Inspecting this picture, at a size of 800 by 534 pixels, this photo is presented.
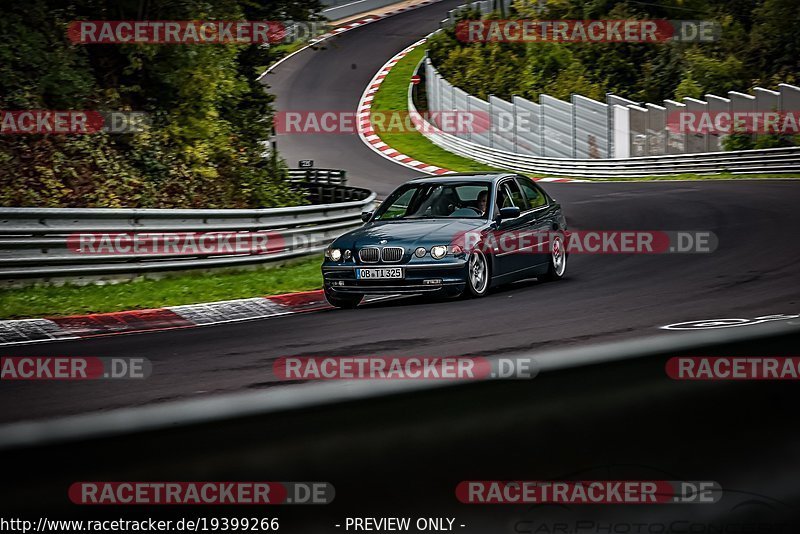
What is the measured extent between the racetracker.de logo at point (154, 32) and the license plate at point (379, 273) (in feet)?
26.2

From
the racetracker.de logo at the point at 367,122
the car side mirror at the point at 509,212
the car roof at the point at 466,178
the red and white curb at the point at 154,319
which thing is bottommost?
the red and white curb at the point at 154,319

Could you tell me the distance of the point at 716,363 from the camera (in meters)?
3.36

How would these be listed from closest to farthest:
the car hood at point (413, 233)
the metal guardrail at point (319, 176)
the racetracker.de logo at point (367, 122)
Result: 1. the car hood at point (413, 233)
2. the metal guardrail at point (319, 176)
3. the racetracker.de logo at point (367, 122)

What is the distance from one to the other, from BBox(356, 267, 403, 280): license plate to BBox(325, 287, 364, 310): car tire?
43 cm

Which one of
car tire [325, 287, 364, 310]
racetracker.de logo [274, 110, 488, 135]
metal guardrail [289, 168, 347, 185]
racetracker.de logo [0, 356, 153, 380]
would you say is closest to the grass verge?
car tire [325, 287, 364, 310]

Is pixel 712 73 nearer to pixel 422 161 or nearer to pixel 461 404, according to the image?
pixel 422 161

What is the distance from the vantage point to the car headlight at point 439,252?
1148 centimetres

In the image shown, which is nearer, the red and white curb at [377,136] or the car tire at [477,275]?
the car tire at [477,275]

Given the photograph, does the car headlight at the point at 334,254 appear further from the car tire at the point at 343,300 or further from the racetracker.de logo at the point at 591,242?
the racetracker.de logo at the point at 591,242

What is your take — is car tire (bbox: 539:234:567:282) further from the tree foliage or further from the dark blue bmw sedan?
the tree foliage

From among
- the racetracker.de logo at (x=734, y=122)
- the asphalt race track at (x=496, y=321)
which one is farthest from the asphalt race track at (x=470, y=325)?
the racetracker.de logo at (x=734, y=122)

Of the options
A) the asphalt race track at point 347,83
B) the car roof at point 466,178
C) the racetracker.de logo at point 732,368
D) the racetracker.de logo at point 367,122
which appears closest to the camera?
the racetracker.de logo at point 732,368

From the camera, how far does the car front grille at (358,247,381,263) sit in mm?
11641

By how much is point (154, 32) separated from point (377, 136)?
2688 cm
